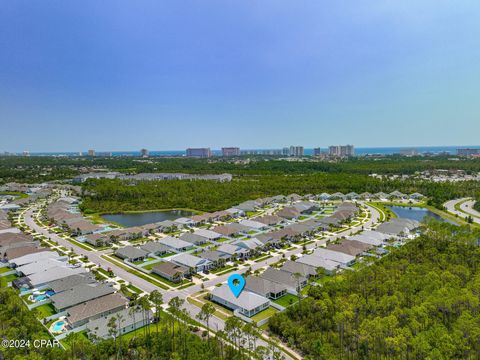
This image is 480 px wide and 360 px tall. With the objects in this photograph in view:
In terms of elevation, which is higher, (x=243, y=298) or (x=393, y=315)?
(x=393, y=315)

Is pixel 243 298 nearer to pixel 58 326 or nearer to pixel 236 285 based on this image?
pixel 236 285

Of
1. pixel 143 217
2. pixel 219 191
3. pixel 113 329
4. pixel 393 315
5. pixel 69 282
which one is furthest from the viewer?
pixel 219 191

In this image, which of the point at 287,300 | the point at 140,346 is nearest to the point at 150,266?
the point at 140,346

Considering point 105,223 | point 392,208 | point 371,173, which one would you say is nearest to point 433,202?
point 392,208

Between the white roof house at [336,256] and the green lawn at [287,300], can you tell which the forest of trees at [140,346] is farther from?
the white roof house at [336,256]

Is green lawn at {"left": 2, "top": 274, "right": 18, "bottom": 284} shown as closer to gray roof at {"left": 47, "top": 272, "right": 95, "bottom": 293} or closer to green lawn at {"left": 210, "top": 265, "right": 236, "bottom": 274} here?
gray roof at {"left": 47, "top": 272, "right": 95, "bottom": 293}

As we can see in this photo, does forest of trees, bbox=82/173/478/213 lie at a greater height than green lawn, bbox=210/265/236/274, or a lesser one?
greater

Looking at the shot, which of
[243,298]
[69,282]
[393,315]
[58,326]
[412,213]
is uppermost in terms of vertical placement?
[393,315]

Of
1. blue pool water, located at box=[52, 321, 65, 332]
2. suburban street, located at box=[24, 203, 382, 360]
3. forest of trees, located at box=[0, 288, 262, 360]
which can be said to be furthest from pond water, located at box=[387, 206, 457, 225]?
blue pool water, located at box=[52, 321, 65, 332]
